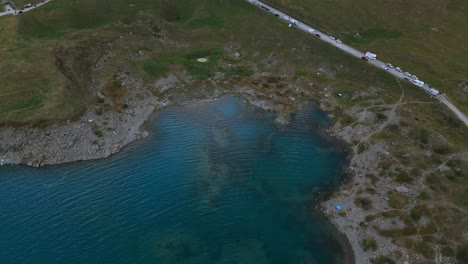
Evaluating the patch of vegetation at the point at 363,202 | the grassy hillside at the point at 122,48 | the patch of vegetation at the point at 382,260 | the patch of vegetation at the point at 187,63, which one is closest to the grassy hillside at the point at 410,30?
the grassy hillside at the point at 122,48

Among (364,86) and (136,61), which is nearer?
(364,86)

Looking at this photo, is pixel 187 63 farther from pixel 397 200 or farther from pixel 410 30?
pixel 410 30

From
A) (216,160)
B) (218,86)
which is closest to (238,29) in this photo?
(218,86)

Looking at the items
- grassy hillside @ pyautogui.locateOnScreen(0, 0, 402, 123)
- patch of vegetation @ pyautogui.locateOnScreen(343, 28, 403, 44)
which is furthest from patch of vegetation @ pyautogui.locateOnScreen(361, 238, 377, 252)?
patch of vegetation @ pyautogui.locateOnScreen(343, 28, 403, 44)

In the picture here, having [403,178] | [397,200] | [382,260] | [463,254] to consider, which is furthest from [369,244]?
[403,178]

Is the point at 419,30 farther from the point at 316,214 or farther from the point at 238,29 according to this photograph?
the point at 316,214

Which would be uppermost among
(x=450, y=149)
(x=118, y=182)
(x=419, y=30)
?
(x=419, y=30)

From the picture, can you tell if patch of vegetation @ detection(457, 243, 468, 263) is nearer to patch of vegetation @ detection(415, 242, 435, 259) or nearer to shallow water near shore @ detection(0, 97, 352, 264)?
patch of vegetation @ detection(415, 242, 435, 259)
